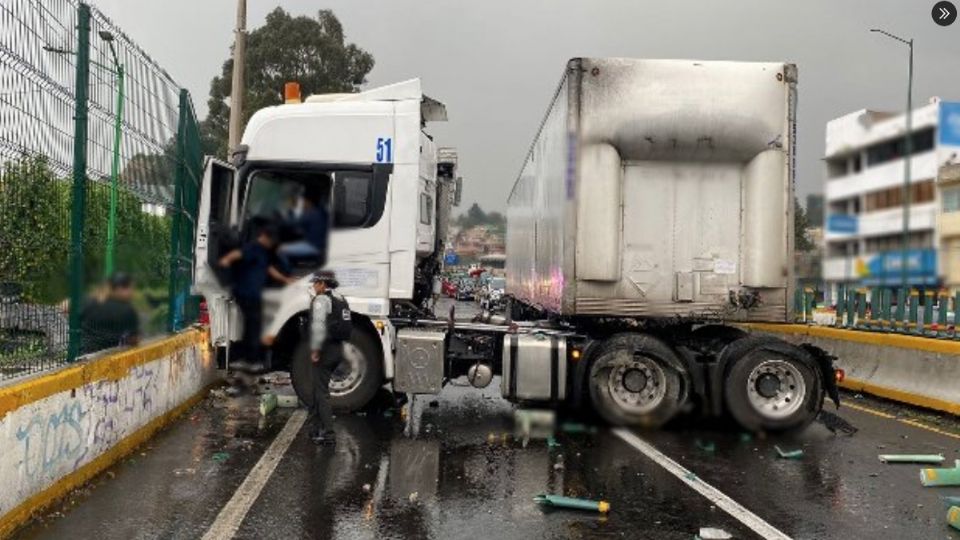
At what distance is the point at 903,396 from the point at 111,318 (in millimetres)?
9439

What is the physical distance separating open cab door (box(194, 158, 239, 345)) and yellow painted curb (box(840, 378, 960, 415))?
26.8 feet

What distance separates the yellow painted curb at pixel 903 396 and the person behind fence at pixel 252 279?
764 centimetres

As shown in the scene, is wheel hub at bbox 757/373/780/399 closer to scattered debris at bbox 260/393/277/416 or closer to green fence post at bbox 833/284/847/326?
green fence post at bbox 833/284/847/326

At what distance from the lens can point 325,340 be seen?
334 inches

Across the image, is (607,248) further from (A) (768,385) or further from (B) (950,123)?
(B) (950,123)

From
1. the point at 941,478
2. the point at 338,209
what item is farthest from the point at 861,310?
the point at 338,209

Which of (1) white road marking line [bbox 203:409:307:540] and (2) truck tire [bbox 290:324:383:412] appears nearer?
(1) white road marking line [bbox 203:409:307:540]

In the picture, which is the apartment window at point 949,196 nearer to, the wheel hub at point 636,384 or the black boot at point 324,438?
the wheel hub at point 636,384

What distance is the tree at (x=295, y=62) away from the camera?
41344 mm

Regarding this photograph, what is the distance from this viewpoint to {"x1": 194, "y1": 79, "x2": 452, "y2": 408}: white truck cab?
30.8 feet

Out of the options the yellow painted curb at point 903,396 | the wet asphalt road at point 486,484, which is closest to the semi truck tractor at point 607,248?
the wet asphalt road at point 486,484

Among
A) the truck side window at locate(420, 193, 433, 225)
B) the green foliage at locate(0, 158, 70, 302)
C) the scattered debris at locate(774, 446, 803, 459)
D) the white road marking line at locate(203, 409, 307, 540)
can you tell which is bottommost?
the white road marking line at locate(203, 409, 307, 540)

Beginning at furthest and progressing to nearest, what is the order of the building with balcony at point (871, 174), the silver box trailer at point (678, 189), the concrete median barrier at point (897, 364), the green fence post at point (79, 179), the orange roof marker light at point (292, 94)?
the concrete median barrier at point (897, 364)
the orange roof marker light at point (292, 94)
the building with balcony at point (871, 174)
the silver box trailer at point (678, 189)
the green fence post at point (79, 179)

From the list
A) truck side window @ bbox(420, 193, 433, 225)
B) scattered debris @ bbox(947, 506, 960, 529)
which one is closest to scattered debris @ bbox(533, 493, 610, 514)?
scattered debris @ bbox(947, 506, 960, 529)
